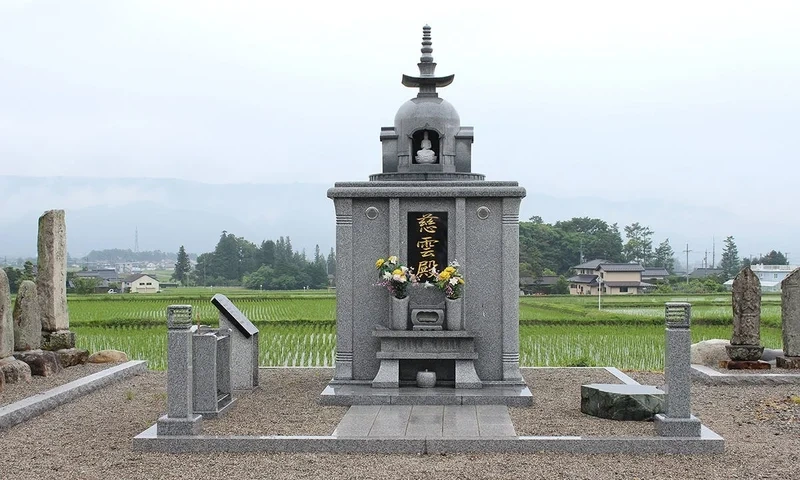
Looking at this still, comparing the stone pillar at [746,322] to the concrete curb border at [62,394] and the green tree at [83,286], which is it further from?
the green tree at [83,286]

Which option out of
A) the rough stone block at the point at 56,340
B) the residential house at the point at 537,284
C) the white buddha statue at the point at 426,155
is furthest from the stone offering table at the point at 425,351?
the residential house at the point at 537,284

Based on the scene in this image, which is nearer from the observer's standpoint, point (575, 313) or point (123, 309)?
point (575, 313)

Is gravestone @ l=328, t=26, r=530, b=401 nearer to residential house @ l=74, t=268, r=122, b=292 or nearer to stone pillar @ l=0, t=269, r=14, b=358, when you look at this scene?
stone pillar @ l=0, t=269, r=14, b=358

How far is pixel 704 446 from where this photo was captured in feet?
27.9

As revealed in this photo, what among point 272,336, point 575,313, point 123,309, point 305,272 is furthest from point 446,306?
point 305,272

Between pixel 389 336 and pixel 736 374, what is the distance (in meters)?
5.71

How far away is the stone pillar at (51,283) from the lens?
48.4 feet

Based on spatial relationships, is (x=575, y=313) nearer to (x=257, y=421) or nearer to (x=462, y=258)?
(x=462, y=258)

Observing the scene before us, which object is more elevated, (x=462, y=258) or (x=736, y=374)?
(x=462, y=258)

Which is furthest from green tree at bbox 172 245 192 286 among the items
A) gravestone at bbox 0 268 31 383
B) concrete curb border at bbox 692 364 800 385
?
concrete curb border at bbox 692 364 800 385

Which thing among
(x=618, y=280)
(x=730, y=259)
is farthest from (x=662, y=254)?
(x=618, y=280)

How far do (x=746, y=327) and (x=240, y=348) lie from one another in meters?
7.98

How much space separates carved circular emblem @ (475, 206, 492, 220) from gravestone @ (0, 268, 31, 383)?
6.79 m

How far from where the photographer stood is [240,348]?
12.4 metres
